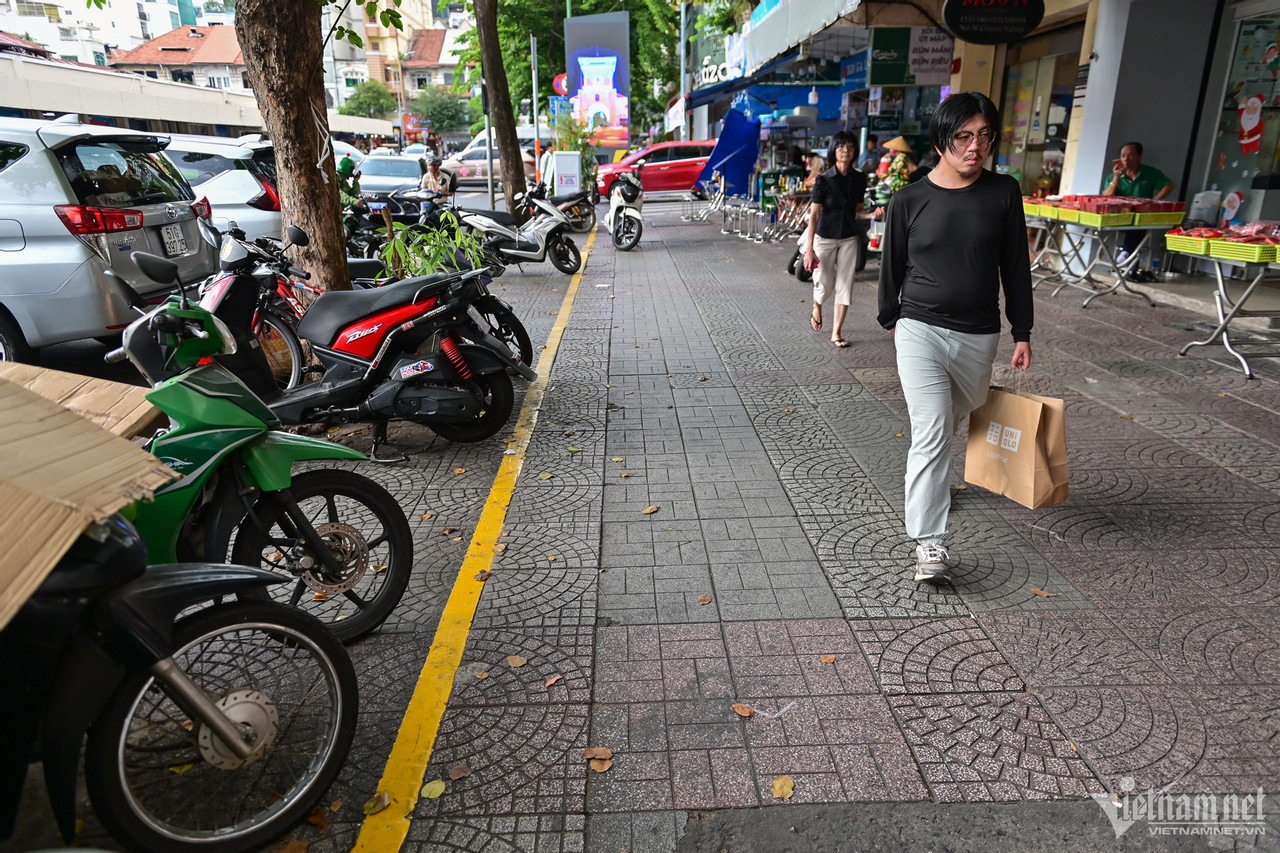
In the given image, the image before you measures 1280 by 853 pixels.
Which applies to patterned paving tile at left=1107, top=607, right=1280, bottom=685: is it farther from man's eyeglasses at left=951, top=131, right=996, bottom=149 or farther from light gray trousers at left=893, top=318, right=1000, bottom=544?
man's eyeglasses at left=951, top=131, right=996, bottom=149

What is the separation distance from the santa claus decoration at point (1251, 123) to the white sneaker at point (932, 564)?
356 inches

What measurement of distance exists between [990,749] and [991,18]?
27.5ft

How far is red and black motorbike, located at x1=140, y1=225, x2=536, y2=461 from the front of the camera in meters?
5.19

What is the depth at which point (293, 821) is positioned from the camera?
243cm

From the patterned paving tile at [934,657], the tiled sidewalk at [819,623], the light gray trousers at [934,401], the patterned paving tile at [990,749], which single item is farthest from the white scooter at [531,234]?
the patterned paving tile at [990,749]

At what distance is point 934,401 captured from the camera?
12.4 ft

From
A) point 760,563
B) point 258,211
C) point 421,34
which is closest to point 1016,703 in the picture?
point 760,563

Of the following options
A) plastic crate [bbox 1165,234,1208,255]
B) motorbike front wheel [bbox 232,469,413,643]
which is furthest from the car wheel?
plastic crate [bbox 1165,234,1208,255]

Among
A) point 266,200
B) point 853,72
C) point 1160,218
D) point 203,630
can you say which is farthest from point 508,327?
point 853,72

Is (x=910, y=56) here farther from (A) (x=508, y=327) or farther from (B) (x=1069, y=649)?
(B) (x=1069, y=649)

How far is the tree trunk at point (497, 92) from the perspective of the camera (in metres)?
16.4

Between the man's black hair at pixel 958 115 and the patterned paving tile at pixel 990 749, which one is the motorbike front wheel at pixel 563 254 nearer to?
the man's black hair at pixel 958 115

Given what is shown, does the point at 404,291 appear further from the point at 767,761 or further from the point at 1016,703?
the point at 1016,703

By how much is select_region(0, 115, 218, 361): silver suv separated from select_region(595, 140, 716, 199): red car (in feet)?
69.6
